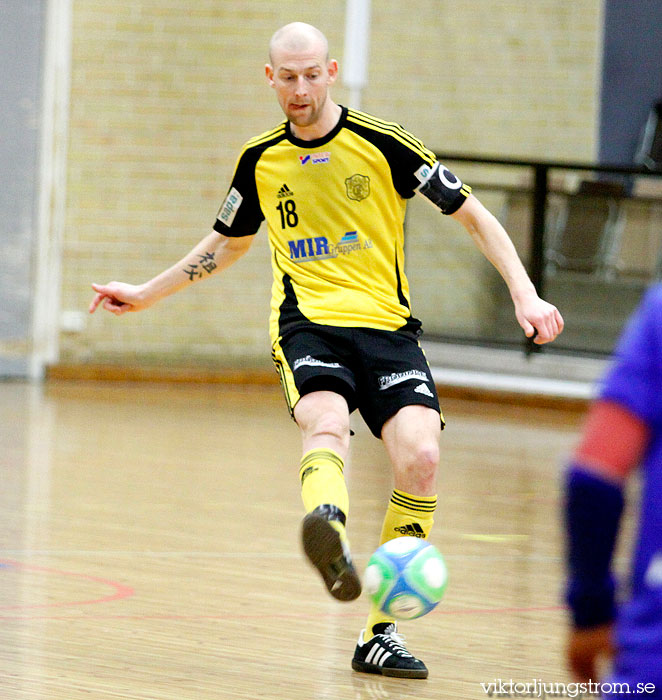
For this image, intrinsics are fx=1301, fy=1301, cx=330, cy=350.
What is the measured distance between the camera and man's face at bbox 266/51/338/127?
3.57 meters

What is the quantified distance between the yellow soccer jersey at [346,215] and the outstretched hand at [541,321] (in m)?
0.56

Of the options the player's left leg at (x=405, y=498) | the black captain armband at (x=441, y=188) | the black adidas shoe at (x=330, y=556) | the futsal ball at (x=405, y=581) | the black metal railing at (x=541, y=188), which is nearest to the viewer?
the black adidas shoe at (x=330, y=556)

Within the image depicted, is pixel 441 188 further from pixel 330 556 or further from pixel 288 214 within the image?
pixel 330 556

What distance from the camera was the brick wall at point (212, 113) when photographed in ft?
38.2

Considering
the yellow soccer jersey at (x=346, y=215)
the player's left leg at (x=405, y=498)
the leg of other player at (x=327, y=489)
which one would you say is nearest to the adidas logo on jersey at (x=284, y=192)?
the yellow soccer jersey at (x=346, y=215)

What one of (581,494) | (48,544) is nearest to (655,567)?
(581,494)

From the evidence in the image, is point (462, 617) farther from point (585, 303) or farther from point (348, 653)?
point (585, 303)

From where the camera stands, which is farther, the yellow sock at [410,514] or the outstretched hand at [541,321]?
the yellow sock at [410,514]

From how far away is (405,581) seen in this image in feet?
10.7

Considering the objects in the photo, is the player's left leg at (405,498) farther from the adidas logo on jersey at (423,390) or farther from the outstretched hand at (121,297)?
the outstretched hand at (121,297)

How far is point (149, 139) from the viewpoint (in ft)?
38.3

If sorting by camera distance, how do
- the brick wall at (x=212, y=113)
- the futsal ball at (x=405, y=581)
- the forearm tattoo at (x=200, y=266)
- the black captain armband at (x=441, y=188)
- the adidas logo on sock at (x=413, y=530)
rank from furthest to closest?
the brick wall at (x=212, y=113) < the forearm tattoo at (x=200, y=266) < the black captain armband at (x=441, y=188) < the adidas logo on sock at (x=413, y=530) < the futsal ball at (x=405, y=581)

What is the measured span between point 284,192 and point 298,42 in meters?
0.46

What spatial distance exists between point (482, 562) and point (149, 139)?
7.30 meters
